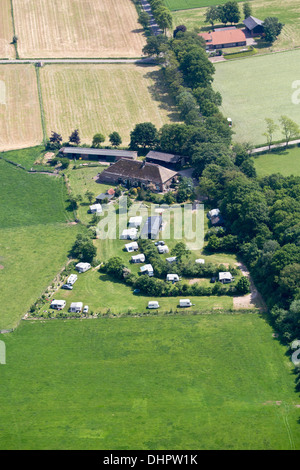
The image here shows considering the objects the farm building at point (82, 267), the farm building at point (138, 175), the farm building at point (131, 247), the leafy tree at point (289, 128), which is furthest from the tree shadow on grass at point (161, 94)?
the farm building at point (82, 267)

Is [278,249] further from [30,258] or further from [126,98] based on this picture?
[126,98]

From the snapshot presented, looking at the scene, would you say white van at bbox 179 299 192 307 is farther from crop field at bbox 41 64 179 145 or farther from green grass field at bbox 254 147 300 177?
crop field at bbox 41 64 179 145

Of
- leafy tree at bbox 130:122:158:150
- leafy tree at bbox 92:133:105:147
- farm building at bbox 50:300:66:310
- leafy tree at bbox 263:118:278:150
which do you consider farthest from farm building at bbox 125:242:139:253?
leafy tree at bbox 263:118:278:150

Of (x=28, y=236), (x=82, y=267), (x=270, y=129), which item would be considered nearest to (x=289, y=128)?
(x=270, y=129)
